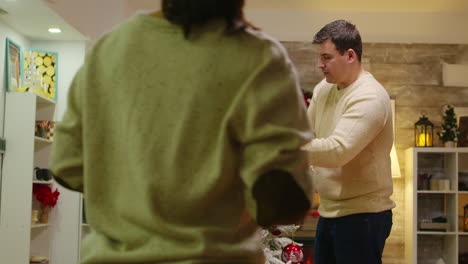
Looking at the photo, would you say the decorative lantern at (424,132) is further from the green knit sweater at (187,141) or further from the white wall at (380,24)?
the green knit sweater at (187,141)

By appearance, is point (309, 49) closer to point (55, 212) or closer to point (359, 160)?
point (55, 212)

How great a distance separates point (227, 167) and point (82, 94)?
0.29 m

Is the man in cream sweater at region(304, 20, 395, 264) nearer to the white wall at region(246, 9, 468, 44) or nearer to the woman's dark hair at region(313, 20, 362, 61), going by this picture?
the woman's dark hair at region(313, 20, 362, 61)

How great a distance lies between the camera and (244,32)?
1.09 meters

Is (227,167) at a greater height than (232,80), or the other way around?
(232,80)

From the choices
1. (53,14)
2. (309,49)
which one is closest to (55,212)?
(53,14)

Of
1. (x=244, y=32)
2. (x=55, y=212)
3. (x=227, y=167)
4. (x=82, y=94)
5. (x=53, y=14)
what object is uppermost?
(x=53, y=14)

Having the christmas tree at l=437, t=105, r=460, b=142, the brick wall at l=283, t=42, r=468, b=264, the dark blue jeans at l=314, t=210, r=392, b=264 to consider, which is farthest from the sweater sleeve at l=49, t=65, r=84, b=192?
the christmas tree at l=437, t=105, r=460, b=142

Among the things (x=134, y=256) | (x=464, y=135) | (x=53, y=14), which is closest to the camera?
(x=134, y=256)

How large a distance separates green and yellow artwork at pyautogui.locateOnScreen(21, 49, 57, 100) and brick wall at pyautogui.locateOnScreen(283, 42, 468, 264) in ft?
7.25

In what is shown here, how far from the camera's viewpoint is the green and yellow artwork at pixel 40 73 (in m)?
5.12

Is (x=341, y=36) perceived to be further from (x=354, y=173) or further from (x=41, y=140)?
(x=41, y=140)

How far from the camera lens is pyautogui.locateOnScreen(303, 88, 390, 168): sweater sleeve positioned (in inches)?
85.6

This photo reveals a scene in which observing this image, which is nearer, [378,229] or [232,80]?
[232,80]
